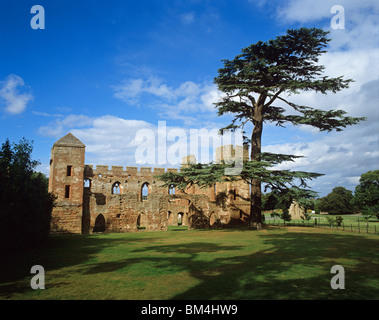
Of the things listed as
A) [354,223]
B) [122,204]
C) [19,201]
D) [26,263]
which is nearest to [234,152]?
[122,204]

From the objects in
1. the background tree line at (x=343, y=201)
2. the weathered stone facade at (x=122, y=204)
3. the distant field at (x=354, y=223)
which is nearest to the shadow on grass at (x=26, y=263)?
the background tree line at (x=343, y=201)

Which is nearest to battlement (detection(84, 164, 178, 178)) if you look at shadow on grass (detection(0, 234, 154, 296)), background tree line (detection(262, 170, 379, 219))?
background tree line (detection(262, 170, 379, 219))

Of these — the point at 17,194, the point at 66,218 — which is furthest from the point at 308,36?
the point at 66,218

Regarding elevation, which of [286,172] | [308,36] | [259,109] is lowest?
[286,172]

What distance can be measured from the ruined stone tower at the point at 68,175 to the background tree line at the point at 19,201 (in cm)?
1060

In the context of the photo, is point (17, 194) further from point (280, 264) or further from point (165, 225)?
point (165, 225)

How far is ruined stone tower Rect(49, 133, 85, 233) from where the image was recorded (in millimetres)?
25656

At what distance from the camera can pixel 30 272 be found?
8.32 metres

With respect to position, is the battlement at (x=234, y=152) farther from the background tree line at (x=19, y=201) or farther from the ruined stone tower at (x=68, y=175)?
the background tree line at (x=19, y=201)

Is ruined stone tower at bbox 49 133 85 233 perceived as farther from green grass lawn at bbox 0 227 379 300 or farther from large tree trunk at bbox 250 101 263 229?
large tree trunk at bbox 250 101 263 229

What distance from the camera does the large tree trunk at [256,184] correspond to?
2270 centimetres

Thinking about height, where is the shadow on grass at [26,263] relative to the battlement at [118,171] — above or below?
below
